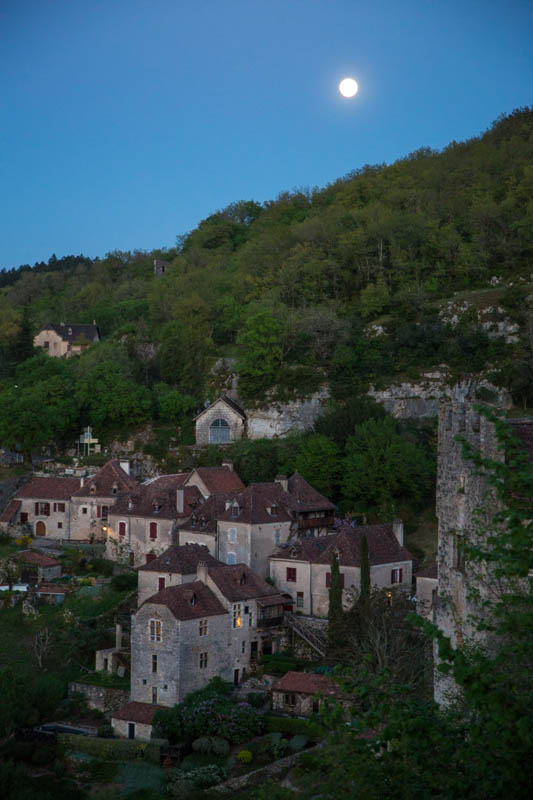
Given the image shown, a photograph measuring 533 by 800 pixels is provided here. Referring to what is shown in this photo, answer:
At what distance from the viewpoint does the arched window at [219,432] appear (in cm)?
5722

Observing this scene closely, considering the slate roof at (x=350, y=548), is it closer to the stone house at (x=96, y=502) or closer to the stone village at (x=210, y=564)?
the stone village at (x=210, y=564)

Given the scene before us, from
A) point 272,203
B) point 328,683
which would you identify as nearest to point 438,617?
point 328,683

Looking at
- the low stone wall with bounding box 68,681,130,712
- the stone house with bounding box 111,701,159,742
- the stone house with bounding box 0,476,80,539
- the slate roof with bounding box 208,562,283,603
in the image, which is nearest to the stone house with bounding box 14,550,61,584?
the stone house with bounding box 0,476,80,539

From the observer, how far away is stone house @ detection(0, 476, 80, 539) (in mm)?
50844

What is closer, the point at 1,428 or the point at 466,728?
the point at 466,728

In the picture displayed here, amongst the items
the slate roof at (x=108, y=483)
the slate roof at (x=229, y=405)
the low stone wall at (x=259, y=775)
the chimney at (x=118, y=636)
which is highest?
the slate roof at (x=229, y=405)

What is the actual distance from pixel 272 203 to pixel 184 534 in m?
63.3

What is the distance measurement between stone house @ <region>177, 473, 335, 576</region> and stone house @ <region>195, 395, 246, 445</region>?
12006 millimetres

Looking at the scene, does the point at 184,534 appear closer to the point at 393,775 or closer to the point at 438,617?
the point at 438,617

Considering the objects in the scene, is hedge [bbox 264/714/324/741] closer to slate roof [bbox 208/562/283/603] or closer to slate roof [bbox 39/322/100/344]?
slate roof [bbox 208/562/283/603]

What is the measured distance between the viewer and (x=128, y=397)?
5959 centimetres

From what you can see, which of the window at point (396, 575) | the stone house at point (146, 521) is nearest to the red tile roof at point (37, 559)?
the stone house at point (146, 521)

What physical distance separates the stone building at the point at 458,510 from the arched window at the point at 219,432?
1588 inches

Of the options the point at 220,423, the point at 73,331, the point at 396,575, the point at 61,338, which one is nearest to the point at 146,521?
the point at 220,423
